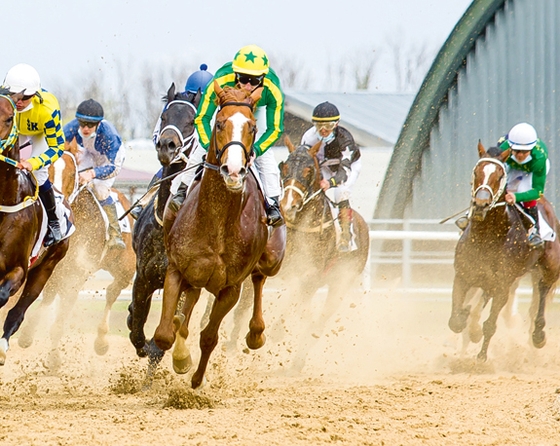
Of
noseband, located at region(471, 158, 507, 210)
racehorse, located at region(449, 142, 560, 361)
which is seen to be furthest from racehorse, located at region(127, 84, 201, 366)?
racehorse, located at region(449, 142, 560, 361)

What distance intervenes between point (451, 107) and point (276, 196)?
13.6m

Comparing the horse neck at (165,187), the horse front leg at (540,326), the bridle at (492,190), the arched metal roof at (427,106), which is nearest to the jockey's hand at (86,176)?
the horse neck at (165,187)

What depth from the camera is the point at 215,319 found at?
725 cm

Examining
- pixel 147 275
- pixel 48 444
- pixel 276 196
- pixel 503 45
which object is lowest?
pixel 48 444

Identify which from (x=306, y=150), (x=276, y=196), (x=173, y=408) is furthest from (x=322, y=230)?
(x=173, y=408)

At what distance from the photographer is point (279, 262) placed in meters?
7.80

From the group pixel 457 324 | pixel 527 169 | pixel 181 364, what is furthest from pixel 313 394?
pixel 527 169

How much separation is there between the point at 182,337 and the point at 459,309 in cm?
432

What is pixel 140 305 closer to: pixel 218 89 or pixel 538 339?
pixel 218 89

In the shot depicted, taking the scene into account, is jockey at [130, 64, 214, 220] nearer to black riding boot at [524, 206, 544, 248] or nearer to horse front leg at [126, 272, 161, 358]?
horse front leg at [126, 272, 161, 358]

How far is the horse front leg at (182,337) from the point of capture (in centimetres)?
709

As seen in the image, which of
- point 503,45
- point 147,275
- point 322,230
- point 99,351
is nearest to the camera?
point 147,275

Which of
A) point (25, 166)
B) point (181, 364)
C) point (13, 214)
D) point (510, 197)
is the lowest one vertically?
point (181, 364)

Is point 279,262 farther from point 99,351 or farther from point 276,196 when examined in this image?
point 99,351
